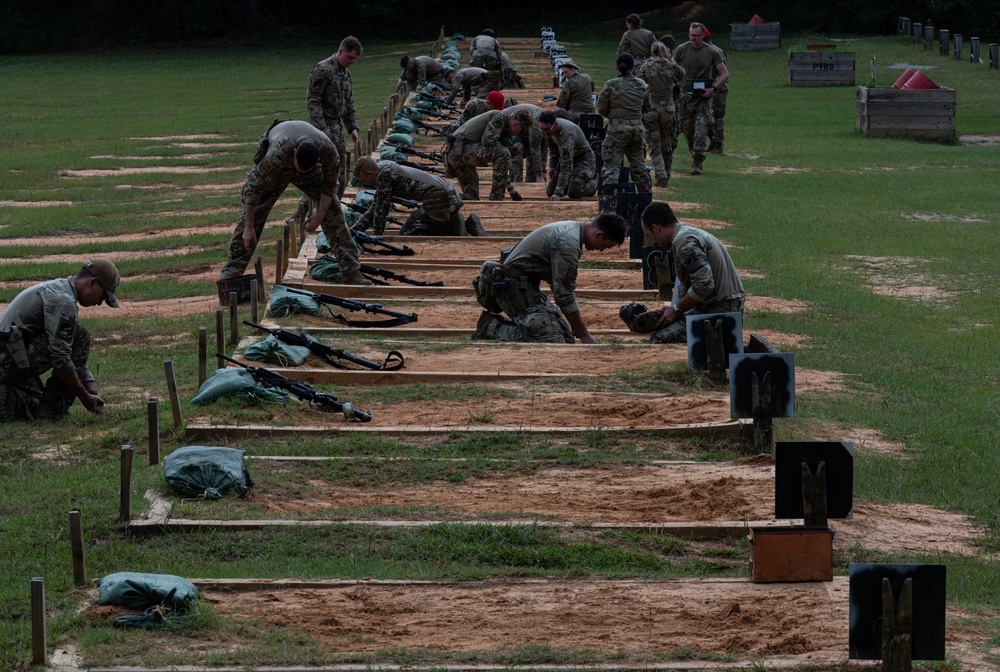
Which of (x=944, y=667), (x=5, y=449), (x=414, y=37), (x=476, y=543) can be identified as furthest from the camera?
(x=414, y=37)

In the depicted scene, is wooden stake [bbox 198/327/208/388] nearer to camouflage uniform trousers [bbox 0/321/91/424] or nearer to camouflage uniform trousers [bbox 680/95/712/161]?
camouflage uniform trousers [bbox 0/321/91/424]

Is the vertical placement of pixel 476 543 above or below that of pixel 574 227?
below

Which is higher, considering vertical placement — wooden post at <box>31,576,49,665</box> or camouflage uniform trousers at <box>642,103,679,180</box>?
camouflage uniform trousers at <box>642,103,679,180</box>

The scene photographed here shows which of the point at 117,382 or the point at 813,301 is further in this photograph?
the point at 813,301

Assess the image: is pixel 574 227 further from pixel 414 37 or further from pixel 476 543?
pixel 414 37

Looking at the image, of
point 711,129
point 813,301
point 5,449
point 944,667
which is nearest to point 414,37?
point 711,129

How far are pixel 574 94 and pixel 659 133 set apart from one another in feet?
6.91

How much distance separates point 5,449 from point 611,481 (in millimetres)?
3824

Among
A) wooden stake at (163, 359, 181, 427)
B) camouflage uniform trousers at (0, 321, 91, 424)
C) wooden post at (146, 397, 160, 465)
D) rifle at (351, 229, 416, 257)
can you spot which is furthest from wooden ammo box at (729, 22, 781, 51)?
wooden post at (146, 397, 160, 465)

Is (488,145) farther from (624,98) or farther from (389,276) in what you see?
(389,276)

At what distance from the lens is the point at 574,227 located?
1103 cm

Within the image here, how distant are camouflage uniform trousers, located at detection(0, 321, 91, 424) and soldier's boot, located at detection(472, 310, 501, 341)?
3.36m

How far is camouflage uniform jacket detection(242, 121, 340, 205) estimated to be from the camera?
12070 mm

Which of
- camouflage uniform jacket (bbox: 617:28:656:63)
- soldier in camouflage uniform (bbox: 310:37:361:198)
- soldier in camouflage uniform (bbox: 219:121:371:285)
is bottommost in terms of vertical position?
soldier in camouflage uniform (bbox: 219:121:371:285)
